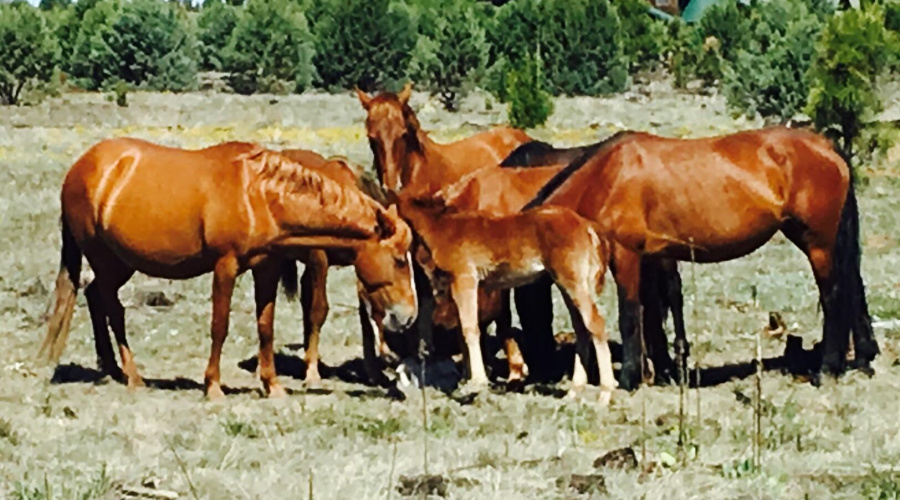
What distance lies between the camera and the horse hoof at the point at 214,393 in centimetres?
1023

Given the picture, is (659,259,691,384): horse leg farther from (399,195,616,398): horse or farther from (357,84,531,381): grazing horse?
(357,84,531,381): grazing horse

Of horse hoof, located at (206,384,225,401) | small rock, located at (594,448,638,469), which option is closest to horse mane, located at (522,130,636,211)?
horse hoof, located at (206,384,225,401)

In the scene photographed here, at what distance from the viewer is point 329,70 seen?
5900 cm

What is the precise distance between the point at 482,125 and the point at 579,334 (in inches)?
1126

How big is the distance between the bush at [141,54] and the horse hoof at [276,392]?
4833 centimetres

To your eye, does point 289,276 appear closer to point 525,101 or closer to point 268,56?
point 525,101

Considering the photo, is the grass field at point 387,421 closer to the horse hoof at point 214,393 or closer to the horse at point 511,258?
the horse hoof at point 214,393

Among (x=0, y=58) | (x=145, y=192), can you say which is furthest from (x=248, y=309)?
(x=0, y=58)

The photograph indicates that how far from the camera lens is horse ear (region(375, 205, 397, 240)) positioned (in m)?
10.3

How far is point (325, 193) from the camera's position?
10.3 meters

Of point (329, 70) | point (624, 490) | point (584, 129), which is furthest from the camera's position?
point (329, 70)

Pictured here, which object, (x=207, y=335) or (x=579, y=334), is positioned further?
(x=207, y=335)

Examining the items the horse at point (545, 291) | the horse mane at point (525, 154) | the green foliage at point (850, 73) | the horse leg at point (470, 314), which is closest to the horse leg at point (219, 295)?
the horse leg at point (470, 314)

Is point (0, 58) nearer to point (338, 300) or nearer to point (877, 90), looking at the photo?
point (877, 90)
